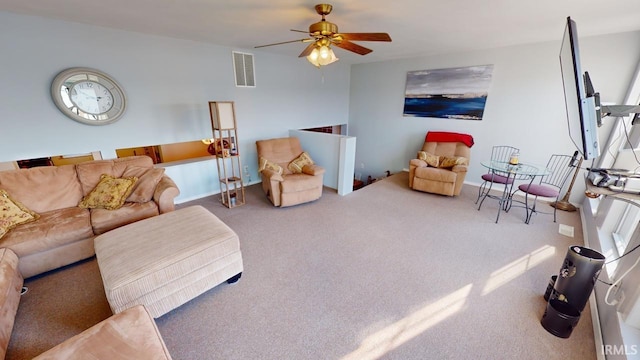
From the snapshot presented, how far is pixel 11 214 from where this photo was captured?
214cm

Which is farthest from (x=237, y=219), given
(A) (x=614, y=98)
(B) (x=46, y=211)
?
(A) (x=614, y=98)

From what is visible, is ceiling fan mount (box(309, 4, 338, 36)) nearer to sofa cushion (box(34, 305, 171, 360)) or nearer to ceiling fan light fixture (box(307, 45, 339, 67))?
ceiling fan light fixture (box(307, 45, 339, 67))

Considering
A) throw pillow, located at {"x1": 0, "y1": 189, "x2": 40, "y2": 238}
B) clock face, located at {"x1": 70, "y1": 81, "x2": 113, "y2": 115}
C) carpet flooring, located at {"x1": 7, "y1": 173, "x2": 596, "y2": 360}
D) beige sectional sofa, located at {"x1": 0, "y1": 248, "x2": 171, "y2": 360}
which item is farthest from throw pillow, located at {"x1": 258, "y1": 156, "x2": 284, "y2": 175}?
beige sectional sofa, located at {"x1": 0, "y1": 248, "x2": 171, "y2": 360}

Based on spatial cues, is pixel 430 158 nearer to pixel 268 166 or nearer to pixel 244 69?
pixel 268 166

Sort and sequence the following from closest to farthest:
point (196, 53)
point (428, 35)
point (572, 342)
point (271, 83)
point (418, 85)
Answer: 1. point (572, 342)
2. point (428, 35)
3. point (196, 53)
4. point (271, 83)
5. point (418, 85)

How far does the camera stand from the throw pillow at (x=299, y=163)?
158 inches

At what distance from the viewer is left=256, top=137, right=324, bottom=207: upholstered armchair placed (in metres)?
3.46

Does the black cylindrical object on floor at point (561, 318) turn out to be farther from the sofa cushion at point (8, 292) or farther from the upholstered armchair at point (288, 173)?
the sofa cushion at point (8, 292)

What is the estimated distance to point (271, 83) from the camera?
14.2 ft

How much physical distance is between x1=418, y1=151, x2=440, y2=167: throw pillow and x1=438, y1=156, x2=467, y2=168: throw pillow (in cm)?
6

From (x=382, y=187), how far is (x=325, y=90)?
251 cm

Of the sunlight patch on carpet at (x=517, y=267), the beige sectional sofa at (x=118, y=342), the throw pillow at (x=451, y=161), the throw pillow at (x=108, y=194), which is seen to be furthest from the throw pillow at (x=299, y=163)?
the beige sectional sofa at (x=118, y=342)

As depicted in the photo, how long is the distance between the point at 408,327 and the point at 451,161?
3118mm

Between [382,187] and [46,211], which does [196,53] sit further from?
[382,187]
